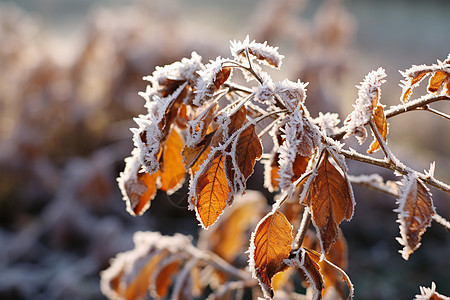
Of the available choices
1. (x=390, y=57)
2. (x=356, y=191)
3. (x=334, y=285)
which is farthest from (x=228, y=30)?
(x=334, y=285)

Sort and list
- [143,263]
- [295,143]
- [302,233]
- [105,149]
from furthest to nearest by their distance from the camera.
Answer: [105,149] → [143,263] → [302,233] → [295,143]

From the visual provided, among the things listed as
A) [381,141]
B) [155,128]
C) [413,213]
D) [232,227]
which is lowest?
[413,213]

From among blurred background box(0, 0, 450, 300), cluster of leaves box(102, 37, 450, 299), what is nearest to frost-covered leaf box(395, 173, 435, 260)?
cluster of leaves box(102, 37, 450, 299)

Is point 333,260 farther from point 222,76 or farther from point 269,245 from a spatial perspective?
point 222,76

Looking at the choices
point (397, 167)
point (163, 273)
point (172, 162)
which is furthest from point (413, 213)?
point (163, 273)

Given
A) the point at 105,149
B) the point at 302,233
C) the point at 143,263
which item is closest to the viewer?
the point at 302,233

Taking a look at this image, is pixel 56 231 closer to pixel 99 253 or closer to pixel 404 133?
pixel 99 253

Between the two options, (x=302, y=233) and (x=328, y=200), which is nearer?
(x=328, y=200)
